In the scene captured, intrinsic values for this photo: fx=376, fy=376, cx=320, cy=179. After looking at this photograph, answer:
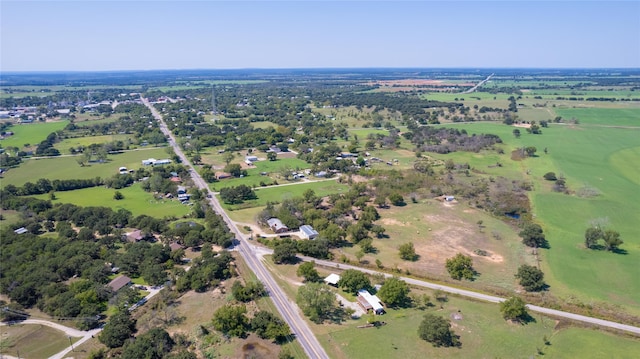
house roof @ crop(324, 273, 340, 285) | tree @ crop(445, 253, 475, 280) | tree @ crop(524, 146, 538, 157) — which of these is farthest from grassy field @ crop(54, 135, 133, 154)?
tree @ crop(524, 146, 538, 157)

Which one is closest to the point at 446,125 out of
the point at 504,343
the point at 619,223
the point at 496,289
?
the point at 619,223

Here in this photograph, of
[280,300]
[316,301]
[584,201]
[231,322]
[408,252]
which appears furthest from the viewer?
[584,201]

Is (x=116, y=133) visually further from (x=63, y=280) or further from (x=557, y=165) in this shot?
(x=557, y=165)

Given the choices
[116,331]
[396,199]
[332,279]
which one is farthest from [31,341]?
[396,199]

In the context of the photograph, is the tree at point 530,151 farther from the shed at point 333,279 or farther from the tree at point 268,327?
the tree at point 268,327

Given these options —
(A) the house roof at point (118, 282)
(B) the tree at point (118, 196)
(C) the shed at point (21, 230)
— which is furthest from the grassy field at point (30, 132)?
(A) the house roof at point (118, 282)

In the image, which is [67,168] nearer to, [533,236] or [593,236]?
[533,236]
